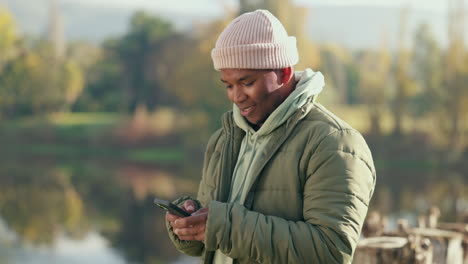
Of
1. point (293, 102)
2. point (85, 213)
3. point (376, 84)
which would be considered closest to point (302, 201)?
point (293, 102)

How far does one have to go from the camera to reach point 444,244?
4.04 m

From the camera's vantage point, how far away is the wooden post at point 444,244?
13.0ft

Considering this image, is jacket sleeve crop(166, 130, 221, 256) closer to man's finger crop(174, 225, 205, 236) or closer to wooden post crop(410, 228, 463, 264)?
man's finger crop(174, 225, 205, 236)

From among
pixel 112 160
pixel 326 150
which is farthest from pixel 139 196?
pixel 326 150

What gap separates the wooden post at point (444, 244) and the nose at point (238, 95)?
249cm

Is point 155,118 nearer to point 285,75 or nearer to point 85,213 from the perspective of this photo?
point 85,213

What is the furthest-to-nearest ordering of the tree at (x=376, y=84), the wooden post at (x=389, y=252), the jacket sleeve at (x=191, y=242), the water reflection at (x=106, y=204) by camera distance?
1. the tree at (x=376, y=84)
2. the water reflection at (x=106, y=204)
3. the wooden post at (x=389, y=252)
4. the jacket sleeve at (x=191, y=242)

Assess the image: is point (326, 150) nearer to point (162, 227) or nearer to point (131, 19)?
point (162, 227)

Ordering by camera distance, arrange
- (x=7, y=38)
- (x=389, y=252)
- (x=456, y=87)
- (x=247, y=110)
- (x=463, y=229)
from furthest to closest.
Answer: (x=7, y=38) → (x=456, y=87) → (x=463, y=229) → (x=389, y=252) → (x=247, y=110)

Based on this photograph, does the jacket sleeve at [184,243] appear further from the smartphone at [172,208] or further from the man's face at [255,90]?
the man's face at [255,90]

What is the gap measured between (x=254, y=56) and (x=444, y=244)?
282 centimetres

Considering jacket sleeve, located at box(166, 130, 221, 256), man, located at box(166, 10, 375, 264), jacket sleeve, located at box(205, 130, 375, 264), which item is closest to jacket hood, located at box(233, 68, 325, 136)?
man, located at box(166, 10, 375, 264)

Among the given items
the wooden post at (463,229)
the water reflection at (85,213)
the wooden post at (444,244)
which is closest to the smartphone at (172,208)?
the wooden post at (444,244)

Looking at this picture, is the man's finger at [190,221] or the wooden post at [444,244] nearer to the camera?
the man's finger at [190,221]
